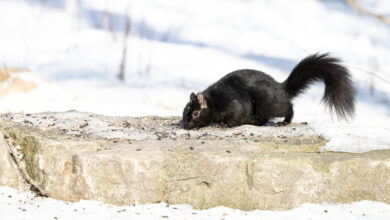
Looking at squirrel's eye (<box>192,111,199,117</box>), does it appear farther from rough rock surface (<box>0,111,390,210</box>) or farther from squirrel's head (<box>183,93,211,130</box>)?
rough rock surface (<box>0,111,390,210</box>)

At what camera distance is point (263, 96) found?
205 inches

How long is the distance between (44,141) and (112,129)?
2.60 ft

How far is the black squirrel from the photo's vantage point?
504cm

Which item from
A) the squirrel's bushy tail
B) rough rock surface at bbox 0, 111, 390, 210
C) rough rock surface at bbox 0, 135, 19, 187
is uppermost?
the squirrel's bushy tail

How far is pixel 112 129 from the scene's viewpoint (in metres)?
4.70

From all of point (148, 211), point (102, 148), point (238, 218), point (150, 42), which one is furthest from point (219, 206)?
point (150, 42)

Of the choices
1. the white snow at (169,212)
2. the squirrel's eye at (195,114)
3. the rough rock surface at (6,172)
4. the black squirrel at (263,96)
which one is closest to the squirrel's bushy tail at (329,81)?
the black squirrel at (263,96)

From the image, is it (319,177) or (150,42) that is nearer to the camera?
(319,177)

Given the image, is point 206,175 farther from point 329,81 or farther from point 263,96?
point 329,81

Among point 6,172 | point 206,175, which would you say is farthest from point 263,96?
point 6,172

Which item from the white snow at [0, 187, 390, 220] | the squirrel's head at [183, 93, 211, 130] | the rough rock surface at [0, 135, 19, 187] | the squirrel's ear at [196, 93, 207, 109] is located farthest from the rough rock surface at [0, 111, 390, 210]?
the squirrel's ear at [196, 93, 207, 109]

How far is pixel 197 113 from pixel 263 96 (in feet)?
2.20

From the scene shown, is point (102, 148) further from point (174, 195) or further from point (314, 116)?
point (314, 116)

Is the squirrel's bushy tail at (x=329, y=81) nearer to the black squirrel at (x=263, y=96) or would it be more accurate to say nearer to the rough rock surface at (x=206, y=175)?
the black squirrel at (x=263, y=96)
